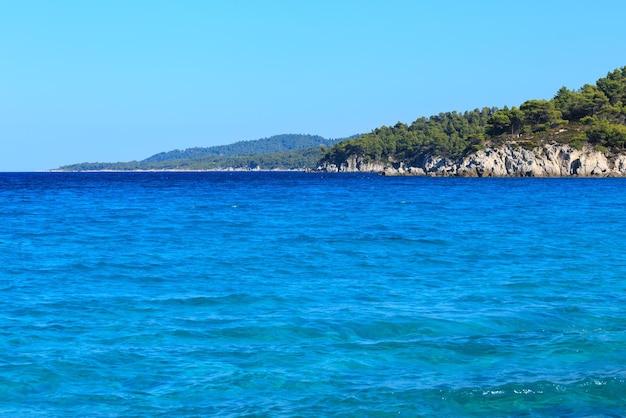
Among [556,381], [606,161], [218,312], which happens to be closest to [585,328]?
[556,381]

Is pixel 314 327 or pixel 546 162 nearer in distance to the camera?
pixel 314 327

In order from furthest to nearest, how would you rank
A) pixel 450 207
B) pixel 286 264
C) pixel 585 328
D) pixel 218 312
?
pixel 450 207
pixel 286 264
pixel 218 312
pixel 585 328

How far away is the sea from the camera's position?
11.0m

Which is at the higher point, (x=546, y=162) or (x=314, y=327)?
(x=546, y=162)

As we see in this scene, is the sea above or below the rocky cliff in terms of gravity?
below

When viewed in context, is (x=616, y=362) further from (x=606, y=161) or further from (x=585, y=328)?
(x=606, y=161)

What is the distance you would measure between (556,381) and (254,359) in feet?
17.8

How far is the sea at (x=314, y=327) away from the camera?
10961 millimetres

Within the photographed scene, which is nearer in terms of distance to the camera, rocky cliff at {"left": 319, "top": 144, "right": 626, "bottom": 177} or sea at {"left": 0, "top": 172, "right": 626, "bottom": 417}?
sea at {"left": 0, "top": 172, "right": 626, "bottom": 417}

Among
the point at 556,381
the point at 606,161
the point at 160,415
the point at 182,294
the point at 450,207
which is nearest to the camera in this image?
the point at 160,415

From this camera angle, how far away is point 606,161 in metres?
141

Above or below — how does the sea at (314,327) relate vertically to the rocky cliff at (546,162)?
below

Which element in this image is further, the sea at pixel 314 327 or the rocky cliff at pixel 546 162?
the rocky cliff at pixel 546 162

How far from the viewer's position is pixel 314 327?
15.3 meters
